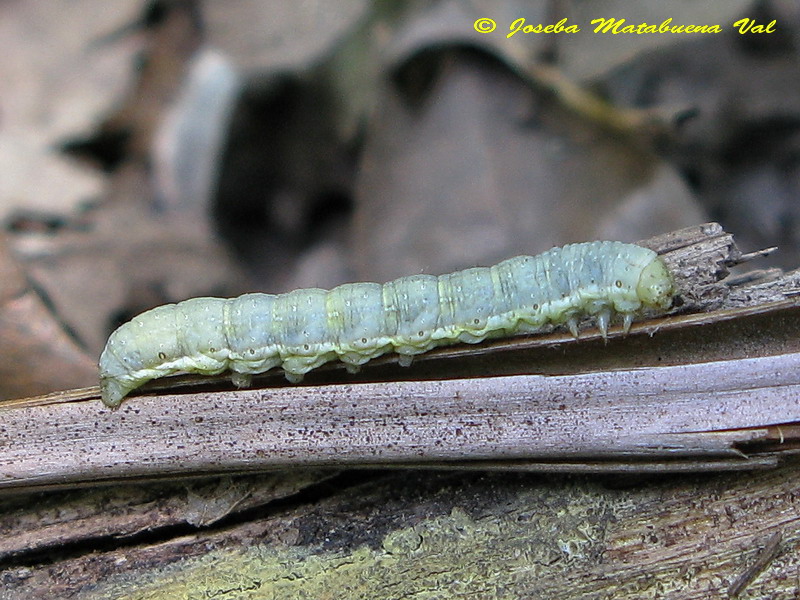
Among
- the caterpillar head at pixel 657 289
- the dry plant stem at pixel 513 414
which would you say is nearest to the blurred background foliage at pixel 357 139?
the dry plant stem at pixel 513 414

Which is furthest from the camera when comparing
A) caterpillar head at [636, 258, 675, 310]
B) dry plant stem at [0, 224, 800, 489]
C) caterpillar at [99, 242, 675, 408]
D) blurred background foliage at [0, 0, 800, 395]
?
blurred background foliage at [0, 0, 800, 395]

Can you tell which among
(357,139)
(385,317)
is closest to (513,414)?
(385,317)

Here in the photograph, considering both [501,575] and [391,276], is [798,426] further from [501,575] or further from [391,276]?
[391,276]

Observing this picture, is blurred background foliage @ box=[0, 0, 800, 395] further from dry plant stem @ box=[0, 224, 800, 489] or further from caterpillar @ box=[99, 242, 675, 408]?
dry plant stem @ box=[0, 224, 800, 489]

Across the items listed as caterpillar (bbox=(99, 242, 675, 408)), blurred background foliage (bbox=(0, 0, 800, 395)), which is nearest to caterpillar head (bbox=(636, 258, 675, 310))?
caterpillar (bbox=(99, 242, 675, 408))

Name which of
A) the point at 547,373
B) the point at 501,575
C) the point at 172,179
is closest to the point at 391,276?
the point at 172,179

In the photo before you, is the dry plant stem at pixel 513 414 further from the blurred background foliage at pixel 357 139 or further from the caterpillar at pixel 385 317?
the blurred background foliage at pixel 357 139
